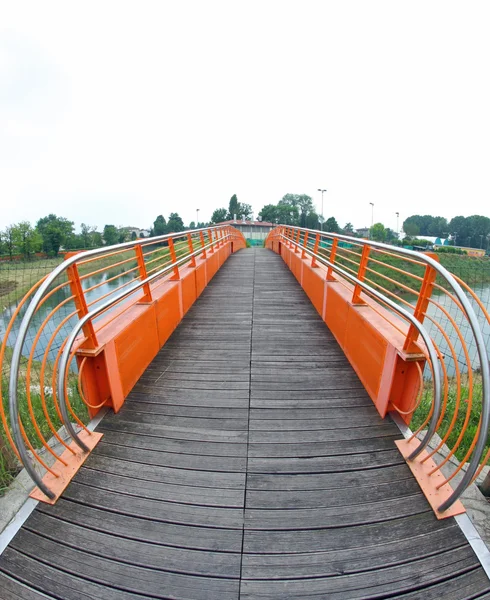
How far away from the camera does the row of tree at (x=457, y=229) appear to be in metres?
89.5

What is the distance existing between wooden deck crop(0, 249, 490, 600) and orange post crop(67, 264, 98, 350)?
0.76m

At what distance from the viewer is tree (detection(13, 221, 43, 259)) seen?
4669 centimetres

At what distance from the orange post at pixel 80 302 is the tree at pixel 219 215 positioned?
9999 centimetres

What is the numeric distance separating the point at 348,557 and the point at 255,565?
55 centimetres

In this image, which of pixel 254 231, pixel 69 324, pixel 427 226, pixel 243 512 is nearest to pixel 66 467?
pixel 243 512

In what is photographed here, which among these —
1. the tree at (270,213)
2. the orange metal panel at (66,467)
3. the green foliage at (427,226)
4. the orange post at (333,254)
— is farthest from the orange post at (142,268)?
the green foliage at (427,226)

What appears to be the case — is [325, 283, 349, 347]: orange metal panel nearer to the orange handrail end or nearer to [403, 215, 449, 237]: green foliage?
the orange handrail end

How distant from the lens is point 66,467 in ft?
7.41

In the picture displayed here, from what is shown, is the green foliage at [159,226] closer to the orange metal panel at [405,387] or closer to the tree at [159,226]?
the tree at [159,226]

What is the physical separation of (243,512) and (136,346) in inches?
77.7

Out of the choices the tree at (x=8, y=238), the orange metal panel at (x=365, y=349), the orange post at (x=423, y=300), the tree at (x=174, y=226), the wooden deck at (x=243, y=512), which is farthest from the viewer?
the tree at (x=174, y=226)

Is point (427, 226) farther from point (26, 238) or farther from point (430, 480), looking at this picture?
point (430, 480)

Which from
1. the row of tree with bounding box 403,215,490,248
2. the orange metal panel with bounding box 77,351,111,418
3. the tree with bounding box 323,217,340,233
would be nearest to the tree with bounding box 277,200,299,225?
the tree with bounding box 323,217,340,233

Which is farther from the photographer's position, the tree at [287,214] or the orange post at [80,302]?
the tree at [287,214]
